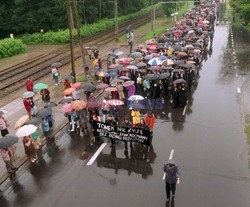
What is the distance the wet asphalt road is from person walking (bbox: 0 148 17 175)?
0.34 m

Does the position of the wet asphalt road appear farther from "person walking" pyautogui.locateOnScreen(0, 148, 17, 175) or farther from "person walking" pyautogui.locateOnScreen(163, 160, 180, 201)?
"person walking" pyautogui.locateOnScreen(163, 160, 180, 201)

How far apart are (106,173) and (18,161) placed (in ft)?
11.7

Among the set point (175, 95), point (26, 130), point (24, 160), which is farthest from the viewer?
point (175, 95)

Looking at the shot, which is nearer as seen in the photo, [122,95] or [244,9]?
[122,95]

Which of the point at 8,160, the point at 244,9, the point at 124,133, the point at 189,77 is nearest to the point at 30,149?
the point at 8,160

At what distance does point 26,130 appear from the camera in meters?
11.2

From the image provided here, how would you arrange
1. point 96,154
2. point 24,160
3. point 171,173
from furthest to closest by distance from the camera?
point 96,154 < point 24,160 < point 171,173

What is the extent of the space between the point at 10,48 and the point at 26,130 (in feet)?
84.3

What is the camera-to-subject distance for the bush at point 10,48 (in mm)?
33581

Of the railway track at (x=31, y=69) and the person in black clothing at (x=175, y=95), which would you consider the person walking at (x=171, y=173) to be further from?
the railway track at (x=31, y=69)

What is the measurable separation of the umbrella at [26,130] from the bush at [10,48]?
24677mm

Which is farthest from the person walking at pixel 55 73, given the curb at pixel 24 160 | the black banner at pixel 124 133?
the black banner at pixel 124 133

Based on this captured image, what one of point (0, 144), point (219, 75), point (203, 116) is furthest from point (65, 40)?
point (0, 144)

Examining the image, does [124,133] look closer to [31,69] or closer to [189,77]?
[189,77]
